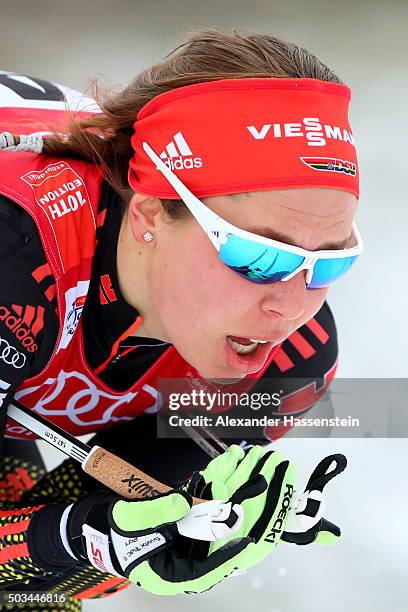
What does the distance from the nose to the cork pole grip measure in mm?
270

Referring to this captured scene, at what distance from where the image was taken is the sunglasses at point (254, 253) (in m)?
1.04

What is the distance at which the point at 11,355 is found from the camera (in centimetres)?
110

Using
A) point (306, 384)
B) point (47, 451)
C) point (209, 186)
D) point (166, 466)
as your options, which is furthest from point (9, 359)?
point (47, 451)

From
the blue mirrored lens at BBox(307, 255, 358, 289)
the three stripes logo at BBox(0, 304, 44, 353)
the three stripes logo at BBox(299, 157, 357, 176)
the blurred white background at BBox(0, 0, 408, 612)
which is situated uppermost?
the three stripes logo at BBox(299, 157, 357, 176)

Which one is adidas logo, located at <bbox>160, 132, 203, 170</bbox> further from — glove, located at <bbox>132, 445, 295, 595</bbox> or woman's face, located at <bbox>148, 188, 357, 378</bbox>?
glove, located at <bbox>132, 445, 295, 595</bbox>

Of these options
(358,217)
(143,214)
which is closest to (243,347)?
(143,214)

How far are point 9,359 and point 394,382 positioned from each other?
113 centimetres

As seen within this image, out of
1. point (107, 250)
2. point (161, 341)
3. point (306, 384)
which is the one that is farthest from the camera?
point (306, 384)

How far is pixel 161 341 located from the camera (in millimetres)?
1351

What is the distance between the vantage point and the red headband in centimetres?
106

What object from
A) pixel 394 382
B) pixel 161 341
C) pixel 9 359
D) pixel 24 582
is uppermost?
pixel 9 359

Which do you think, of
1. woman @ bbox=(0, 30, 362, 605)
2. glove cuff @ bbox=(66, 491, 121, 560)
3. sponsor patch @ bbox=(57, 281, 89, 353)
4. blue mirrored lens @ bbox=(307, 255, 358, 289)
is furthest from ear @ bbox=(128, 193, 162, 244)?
glove cuff @ bbox=(66, 491, 121, 560)

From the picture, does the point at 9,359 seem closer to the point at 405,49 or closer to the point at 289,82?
the point at 289,82

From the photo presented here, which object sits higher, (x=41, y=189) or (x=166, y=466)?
(x=41, y=189)
